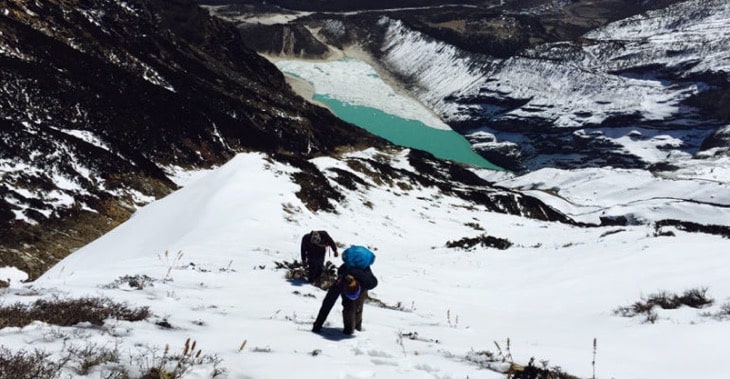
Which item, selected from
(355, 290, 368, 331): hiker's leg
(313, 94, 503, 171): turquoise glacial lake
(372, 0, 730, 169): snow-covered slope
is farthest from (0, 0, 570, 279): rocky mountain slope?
(372, 0, 730, 169): snow-covered slope

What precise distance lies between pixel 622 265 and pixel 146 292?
10971 mm

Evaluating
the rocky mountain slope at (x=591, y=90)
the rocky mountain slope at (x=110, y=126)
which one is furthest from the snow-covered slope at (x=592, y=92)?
the rocky mountain slope at (x=110, y=126)

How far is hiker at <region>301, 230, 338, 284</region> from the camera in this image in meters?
11.2

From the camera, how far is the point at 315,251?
11.2 meters

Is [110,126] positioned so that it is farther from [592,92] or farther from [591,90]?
[591,90]

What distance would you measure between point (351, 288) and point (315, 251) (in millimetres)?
4364

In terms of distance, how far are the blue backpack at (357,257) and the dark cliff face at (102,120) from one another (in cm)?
1550

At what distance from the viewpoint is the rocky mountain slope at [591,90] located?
13762 cm

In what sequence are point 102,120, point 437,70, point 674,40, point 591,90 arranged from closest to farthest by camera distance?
point 102,120 → point 591,90 → point 674,40 → point 437,70

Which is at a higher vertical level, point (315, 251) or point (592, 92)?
point (592, 92)

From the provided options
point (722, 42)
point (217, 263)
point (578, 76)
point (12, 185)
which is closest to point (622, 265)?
point (217, 263)

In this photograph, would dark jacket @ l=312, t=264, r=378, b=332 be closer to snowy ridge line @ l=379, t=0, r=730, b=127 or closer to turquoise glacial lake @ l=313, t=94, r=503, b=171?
turquoise glacial lake @ l=313, t=94, r=503, b=171

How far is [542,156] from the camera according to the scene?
478ft

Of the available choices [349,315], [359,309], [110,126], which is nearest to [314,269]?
[359,309]
